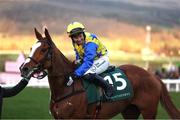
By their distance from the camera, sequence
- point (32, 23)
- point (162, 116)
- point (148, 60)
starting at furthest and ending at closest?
point (32, 23) < point (148, 60) < point (162, 116)

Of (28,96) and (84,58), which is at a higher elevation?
(84,58)

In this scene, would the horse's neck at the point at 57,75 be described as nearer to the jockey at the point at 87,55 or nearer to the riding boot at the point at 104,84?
the jockey at the point at 87,55

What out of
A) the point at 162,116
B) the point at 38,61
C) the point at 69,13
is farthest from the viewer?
the point at 69,13

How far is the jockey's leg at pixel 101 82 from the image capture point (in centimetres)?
898

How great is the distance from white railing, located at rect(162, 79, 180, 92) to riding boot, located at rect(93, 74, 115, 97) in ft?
57.0

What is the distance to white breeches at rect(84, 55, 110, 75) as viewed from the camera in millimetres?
9139

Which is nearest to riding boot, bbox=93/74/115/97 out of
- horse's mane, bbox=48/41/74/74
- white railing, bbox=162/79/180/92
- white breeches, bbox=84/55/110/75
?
white breeches, bbox=84/55/110/75

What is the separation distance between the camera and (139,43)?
40594 mm

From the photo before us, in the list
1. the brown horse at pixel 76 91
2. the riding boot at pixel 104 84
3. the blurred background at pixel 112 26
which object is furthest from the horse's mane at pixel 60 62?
the blurred background at pixel 112 26

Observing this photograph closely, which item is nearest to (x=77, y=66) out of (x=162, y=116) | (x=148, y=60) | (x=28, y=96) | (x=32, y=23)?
(x=162, y=116)

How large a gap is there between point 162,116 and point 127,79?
5.20 metres

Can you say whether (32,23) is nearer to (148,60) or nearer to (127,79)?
(148,60)

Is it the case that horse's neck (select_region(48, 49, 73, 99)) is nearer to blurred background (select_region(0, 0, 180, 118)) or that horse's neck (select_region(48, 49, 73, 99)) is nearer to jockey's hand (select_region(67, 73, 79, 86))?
jockey's hand (select_region(67, 73, 79, 86))

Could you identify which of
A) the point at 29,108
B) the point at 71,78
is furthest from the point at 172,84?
the point at 71,78
